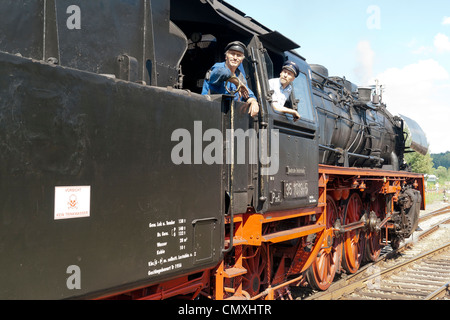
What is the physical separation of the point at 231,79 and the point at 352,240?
5498 mm

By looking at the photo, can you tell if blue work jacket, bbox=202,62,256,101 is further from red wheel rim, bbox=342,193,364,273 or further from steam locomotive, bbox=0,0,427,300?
red wheel rim, bbox=342,193,364,273

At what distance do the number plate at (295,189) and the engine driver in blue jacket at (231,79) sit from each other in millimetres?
882

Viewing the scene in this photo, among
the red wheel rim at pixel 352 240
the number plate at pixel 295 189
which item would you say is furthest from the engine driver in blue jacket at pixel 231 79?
the red wheel rim at pixel 352 240

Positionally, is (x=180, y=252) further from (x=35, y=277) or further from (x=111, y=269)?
(x=35, y=277)

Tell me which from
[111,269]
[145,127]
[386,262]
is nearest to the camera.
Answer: [111,269]

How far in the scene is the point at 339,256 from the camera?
727cm

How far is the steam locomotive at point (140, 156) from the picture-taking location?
6.55ft

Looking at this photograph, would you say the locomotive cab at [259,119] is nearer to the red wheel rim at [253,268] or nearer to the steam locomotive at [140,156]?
the steam locomotive at [140,156]

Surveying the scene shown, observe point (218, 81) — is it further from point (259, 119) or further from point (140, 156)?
point (140, 156)

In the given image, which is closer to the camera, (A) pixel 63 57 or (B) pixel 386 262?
(A) pixel 63 57

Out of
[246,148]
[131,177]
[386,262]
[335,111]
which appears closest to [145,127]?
[131,177]

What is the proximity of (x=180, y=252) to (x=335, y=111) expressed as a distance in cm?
545

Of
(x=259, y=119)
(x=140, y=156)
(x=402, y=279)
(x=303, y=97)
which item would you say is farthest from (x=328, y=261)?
(x=140, y=156)

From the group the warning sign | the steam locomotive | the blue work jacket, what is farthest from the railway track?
the warning sign
